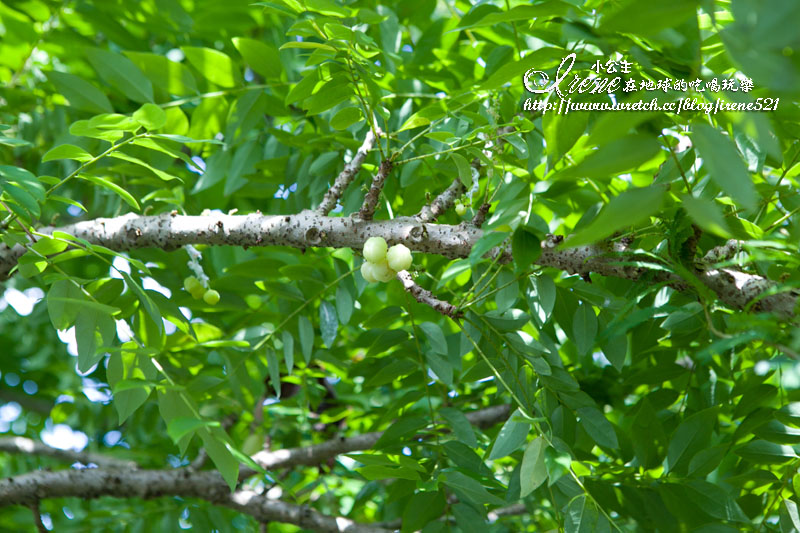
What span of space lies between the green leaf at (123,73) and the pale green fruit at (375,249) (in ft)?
2.38

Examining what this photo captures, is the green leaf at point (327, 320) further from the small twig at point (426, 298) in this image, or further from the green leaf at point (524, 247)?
the green leaf at point (524, 247)

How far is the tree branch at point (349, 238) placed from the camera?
3.15ft

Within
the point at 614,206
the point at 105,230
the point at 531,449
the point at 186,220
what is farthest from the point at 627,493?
the point at 105,230

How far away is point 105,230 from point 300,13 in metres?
0.63

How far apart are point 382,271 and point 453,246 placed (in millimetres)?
132

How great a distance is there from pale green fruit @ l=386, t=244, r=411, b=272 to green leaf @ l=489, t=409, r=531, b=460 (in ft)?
0.97

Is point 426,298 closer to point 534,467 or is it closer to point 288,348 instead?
point 534,467

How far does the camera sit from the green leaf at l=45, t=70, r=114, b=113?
1.52 metres

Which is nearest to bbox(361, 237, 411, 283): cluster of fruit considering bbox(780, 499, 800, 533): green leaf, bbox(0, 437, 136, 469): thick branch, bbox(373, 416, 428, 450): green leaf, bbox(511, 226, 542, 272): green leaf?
bbox(511, 226, 542, 272): green leaf

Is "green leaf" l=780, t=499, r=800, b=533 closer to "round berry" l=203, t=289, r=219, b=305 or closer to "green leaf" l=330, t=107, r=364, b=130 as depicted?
"green leaf" l=330, t=107, r=364, b=130

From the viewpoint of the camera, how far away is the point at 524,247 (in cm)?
90

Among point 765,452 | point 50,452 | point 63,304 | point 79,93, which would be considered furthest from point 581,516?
point 50,452

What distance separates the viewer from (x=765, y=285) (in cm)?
94

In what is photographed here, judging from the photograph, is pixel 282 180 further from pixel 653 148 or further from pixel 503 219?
pixel 653 148
